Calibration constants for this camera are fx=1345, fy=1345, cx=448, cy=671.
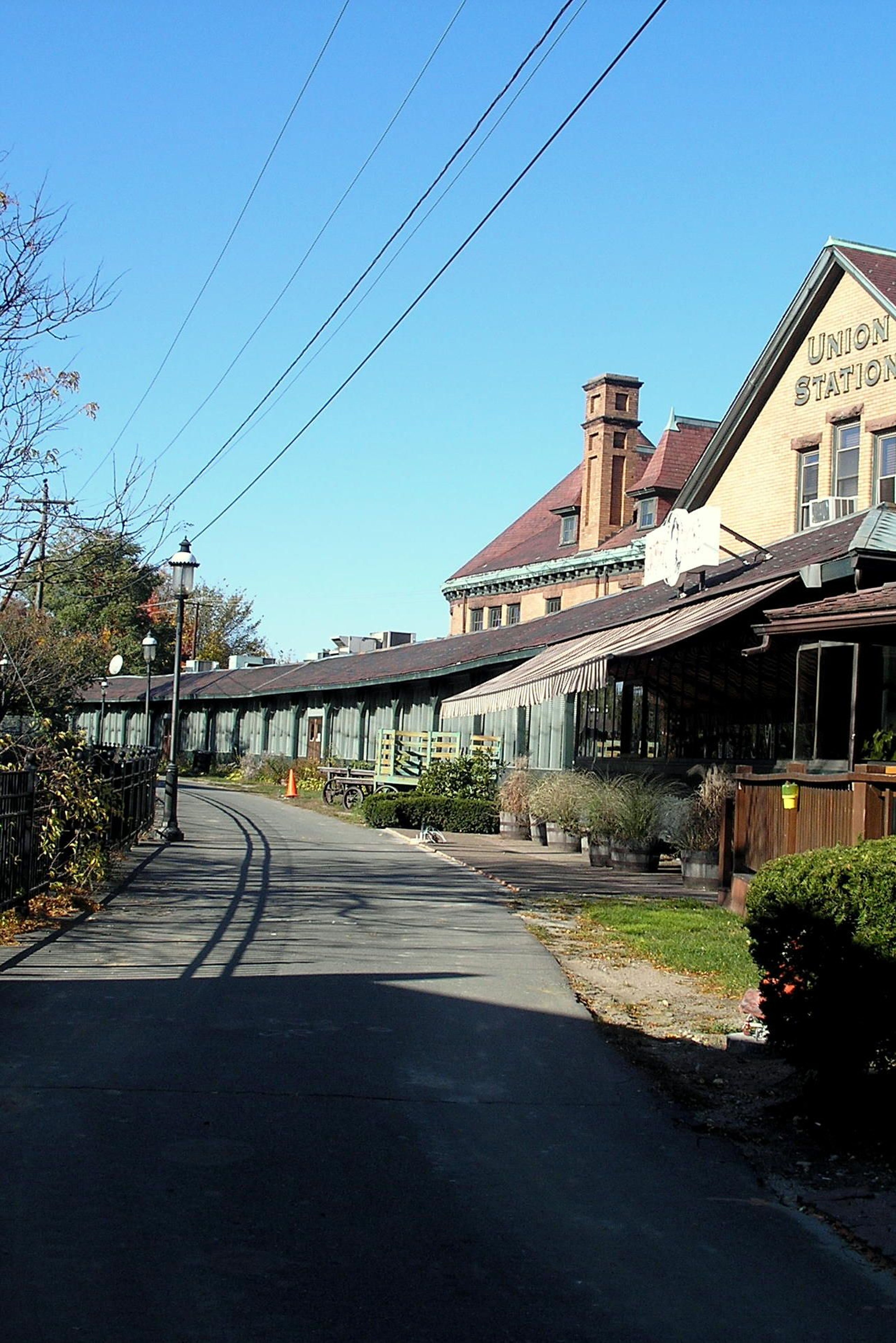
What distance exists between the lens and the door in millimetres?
48250

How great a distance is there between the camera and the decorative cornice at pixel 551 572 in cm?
4722

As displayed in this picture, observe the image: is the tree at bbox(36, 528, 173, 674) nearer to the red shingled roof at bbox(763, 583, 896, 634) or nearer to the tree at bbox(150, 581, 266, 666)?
the red shingled roof at bbox(763, 583, 896, 634)

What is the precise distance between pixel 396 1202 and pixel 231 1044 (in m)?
2.66

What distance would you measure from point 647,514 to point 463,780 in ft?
63.3

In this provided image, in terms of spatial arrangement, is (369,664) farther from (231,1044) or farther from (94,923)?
(231,1044)

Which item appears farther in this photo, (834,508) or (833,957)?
(834,508)

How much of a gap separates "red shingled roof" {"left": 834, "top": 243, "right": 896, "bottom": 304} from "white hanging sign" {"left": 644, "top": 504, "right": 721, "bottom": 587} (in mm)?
6444

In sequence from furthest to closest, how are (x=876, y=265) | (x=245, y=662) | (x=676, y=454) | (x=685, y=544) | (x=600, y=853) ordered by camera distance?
(x=245, y=662) < (x=676, y=454) < (x=876, y=265) < (x=685, y=544) < (x=600, y=853)

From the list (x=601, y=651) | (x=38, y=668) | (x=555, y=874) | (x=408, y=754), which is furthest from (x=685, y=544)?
(x=408, y=754)

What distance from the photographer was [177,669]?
22672mm

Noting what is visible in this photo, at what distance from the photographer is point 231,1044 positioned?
25.3 feet

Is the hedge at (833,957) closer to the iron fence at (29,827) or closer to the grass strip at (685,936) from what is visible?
Result: the grass strip at (685,936)

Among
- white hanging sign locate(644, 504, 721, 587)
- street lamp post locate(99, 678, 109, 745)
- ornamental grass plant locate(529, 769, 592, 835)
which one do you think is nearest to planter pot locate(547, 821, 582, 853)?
ornamental grass plant locate(529, 769, 592, 835)

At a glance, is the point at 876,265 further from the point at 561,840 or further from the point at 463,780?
the point at 463,780
